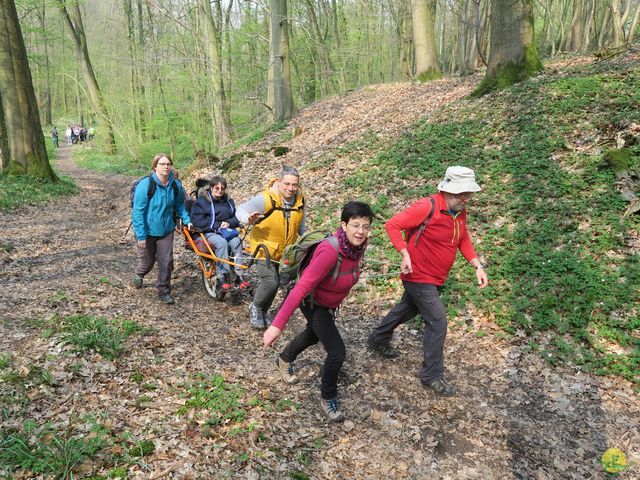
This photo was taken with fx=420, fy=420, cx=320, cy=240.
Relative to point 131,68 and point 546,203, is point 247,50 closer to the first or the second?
point 131,68

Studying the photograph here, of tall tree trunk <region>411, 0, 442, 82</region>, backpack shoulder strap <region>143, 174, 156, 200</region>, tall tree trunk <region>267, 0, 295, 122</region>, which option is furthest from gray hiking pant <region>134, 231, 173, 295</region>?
tall tree trunk <region>411, 0, 442, 82</region>

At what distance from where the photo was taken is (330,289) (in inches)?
142

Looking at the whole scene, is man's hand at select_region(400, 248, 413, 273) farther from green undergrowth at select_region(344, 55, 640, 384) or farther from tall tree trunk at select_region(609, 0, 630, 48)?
tall tree trunk at select_region(609, 0, 630, 48)

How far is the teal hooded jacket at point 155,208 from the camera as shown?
582 cm

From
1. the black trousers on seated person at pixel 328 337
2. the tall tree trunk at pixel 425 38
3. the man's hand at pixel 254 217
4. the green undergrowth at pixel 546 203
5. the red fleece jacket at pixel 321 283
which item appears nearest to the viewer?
→ the red fleece jacket at pixel 321 283

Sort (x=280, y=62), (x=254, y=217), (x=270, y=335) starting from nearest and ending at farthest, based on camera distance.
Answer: (x=270, y=335)
(x=254, y=217)
(x=280, y=62)

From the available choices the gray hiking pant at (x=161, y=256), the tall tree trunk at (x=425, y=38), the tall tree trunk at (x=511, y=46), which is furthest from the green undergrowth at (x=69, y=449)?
the tall tree trunk at (x=425, y=38)

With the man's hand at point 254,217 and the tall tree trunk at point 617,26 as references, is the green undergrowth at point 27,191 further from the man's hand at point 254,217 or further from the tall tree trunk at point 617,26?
the tall tree trunk at point 617,26

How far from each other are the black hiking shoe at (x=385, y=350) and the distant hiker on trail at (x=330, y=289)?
1.27 m

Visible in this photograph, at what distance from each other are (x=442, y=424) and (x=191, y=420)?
2.41 meters

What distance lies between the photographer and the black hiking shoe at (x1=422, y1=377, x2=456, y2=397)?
14.9 feet

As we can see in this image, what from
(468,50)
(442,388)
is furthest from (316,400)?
(468,50)

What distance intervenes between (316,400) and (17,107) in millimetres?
14179

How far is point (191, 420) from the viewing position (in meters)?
3.63
